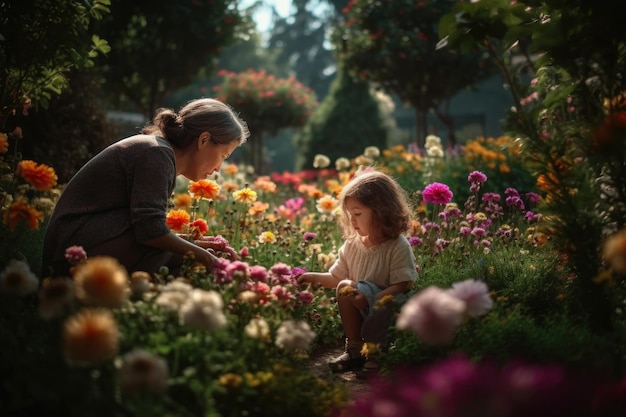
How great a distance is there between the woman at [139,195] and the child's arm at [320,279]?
24.5 inches

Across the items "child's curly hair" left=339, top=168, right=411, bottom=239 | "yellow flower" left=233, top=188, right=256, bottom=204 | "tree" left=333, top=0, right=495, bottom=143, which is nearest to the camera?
"child's curly hair" left=339, top=168, right=411, bottom=239

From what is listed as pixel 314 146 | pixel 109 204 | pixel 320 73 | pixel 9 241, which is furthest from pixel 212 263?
pixel 320 73

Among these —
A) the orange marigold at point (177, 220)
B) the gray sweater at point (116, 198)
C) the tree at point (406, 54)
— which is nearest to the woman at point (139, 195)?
the gray sweater at point (116, 198)

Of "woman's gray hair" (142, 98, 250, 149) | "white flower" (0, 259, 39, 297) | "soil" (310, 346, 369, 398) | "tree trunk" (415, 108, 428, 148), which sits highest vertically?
"tree trunk" (415, 108, 428, 148)

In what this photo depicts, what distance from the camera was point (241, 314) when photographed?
2586 mm

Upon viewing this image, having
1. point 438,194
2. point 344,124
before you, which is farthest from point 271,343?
point 344,124

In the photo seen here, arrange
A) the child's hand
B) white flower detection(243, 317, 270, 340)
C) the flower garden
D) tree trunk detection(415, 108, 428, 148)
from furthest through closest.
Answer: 1. tree trunk detection(415, 108, 428, 148)
2. the child's hand
3. white flower detection(243, 317, 270, 340)
4. the flower garden

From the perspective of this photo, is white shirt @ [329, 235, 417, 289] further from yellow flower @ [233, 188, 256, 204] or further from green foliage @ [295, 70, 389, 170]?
green foliage @ [295, 70, 389, 170]

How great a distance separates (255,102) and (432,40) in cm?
497

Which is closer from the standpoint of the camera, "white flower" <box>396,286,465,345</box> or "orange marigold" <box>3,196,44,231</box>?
"white flower" <box>396,286,465,345</box>

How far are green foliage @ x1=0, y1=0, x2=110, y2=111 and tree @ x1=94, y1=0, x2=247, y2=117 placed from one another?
275 inches

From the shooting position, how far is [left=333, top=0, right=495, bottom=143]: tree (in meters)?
11.2

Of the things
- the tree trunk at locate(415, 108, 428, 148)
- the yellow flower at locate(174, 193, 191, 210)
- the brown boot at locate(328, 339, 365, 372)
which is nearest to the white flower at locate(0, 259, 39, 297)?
the brown boot at locate(328, 339, 365, 372)

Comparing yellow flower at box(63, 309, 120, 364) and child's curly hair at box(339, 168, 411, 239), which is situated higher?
child's curly hair at box(339, 168, 411, 239)
